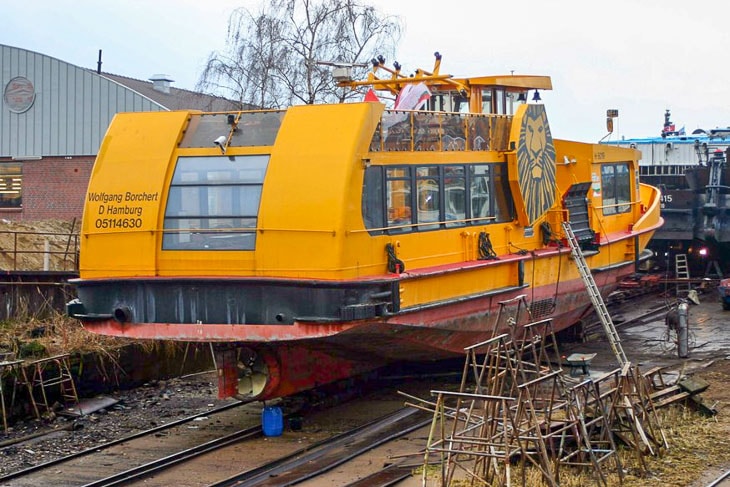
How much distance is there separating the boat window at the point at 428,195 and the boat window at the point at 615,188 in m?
5.35

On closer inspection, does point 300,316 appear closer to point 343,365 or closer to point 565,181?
point 343,365

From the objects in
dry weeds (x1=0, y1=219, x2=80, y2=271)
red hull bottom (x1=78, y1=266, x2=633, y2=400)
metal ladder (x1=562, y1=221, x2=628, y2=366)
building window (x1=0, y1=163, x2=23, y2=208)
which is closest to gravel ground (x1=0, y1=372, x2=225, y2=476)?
red hull bottom (x1=78, y1=266, x2=633, y2=400)

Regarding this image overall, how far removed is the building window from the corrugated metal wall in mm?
365

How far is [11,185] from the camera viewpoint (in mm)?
29172

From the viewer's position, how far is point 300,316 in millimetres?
11219

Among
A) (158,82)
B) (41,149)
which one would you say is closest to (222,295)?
(41,149)

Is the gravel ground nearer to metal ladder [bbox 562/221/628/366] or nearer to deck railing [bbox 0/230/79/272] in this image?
metal ladder [bbox 562/221/628/366]

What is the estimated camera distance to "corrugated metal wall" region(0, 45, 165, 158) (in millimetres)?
27438

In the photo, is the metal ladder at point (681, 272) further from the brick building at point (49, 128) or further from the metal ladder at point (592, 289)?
the brick building at point (49, 128)

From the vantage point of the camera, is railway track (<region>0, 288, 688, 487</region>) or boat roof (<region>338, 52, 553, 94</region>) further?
boat roof (<region>338, 52, 553, 94</region>)

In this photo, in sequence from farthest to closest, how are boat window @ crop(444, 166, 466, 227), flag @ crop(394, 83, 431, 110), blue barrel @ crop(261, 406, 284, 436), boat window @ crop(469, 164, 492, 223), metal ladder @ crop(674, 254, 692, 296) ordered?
metal ladder @ crop(674, 254, 692, 296), flag @ crop(394, 83, 431, 110), boat window @ crop(469, 164, 492, 223), boat window @ crop(444, 166, 466, 227), blue barrel @ crop(261, 406, 284, 436)

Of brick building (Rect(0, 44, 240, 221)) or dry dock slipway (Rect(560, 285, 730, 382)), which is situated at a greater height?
brick building (Rect(0, 44, 240, 221))

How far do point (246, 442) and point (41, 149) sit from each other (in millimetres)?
18376

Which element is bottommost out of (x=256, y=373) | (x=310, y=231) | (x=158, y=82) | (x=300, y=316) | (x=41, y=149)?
(x=256, y=373)
